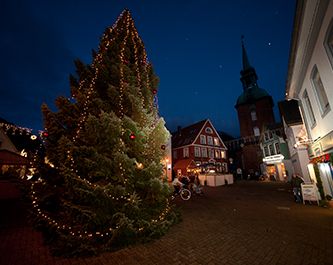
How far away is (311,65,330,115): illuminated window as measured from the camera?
7.10m

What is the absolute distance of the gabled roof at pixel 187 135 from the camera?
29.5 metres

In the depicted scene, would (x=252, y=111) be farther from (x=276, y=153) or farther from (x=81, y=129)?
(x=81, y=129)

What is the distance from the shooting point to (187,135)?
3150 cm

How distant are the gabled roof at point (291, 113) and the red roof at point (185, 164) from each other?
1624 cm

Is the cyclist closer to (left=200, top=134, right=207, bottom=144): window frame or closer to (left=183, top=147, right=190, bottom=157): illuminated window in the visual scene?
(left=183, top=147, right=190, bottom=157): illuminated window

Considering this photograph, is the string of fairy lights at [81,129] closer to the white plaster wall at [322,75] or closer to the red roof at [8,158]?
the white plaster wall at [322,75]

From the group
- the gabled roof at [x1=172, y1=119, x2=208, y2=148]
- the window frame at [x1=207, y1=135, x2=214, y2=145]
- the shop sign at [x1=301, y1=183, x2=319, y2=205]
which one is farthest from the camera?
the window frame at [x1=207, y1=135, x2=214, y2=145]

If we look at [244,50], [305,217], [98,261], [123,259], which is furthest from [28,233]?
[244,50]

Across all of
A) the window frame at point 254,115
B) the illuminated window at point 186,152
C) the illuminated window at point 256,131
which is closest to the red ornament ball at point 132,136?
the illuminated window at point 186,152

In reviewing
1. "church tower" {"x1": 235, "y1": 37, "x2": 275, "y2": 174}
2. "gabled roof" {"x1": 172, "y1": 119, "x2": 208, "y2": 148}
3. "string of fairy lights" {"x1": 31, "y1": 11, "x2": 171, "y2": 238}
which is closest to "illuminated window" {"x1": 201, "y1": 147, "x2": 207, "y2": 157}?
"gabled roof" {"x1": 172, "y1": 119, "x2": 208, "y2": 148}

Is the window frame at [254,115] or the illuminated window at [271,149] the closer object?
the illuminated window at [271,149]

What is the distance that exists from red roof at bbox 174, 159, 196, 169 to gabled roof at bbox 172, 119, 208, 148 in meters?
3.17

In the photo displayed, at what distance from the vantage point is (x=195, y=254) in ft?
13.4

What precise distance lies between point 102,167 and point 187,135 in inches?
1080
